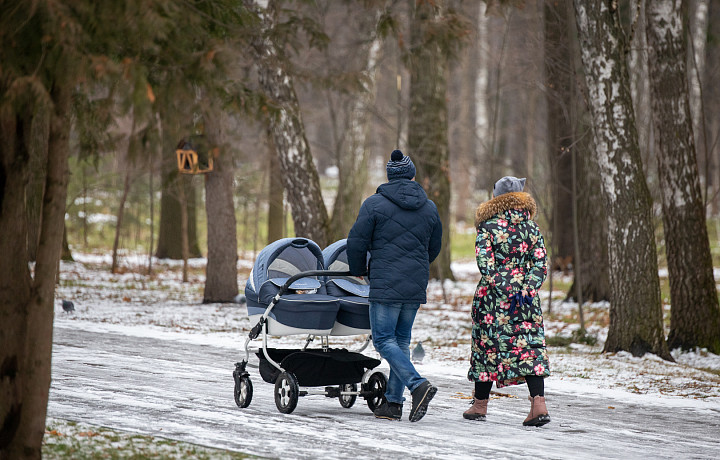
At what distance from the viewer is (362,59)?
22656 millimetres

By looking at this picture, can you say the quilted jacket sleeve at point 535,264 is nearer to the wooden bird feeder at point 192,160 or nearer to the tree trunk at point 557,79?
the tree trunk at point 557,79

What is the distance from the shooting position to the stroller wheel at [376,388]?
707 centimetres

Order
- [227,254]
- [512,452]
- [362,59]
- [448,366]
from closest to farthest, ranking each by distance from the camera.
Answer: [512,452]
[448,366]
[227,254]
[362,59]

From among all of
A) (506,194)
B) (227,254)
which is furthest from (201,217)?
(506,194)

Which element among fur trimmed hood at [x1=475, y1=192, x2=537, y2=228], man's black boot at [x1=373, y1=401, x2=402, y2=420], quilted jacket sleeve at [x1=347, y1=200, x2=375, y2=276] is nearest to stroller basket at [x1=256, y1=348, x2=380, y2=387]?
man's black boot at [x1=373, y1=401, x2=402, y2=420]

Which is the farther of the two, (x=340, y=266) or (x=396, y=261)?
(x=340, y=266)

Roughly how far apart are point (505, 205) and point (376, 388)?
1.77 m

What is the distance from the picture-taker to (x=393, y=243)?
6.58m

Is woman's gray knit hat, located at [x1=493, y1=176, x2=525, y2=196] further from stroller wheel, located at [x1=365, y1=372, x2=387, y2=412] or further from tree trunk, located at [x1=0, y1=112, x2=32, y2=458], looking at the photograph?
tree trunk, located at [x1=0, y1=112, x2=32, y2=458]

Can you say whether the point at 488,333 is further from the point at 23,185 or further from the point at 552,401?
the point at 23,185

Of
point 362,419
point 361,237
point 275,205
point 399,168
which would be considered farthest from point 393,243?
point 275,205

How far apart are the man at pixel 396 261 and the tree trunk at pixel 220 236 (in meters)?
10.0

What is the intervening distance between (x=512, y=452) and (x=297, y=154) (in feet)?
31.9

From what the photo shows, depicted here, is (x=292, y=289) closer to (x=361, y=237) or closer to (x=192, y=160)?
(x=361, y=237)
